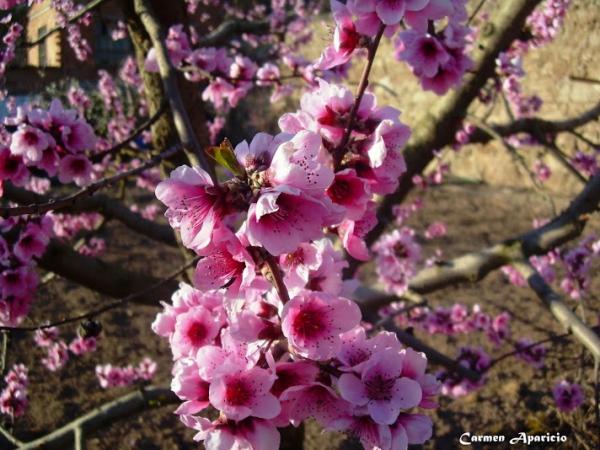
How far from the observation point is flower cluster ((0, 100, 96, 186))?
1658 millimetres

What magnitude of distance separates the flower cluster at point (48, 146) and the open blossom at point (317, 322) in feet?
3.94

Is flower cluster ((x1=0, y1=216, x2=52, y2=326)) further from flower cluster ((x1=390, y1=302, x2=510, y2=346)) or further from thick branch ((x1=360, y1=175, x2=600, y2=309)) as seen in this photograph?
flower cluster ((x1=390, y1=302, x2=510, y2=346))

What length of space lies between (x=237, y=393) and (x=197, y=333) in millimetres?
224

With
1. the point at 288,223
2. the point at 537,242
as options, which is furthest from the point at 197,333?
the point at 537,242

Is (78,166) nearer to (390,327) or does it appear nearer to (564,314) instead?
(390,327)

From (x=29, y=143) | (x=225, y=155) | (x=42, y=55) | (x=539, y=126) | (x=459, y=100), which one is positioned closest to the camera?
(x=225, y=155)

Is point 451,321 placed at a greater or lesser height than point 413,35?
lesser

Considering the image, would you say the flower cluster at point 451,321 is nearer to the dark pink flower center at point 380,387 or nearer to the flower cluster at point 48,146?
the flower cluster at point 48,146

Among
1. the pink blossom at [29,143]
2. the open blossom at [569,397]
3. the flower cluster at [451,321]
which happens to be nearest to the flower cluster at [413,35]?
the pink blossom at [29,143]

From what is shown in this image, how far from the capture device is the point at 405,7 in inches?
40.2

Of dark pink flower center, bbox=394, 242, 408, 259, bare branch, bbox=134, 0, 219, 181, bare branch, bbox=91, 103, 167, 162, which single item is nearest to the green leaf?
bare branch, bbox=134, 0, 219, 181

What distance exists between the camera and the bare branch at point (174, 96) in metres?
1.67

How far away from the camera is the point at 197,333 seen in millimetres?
1038

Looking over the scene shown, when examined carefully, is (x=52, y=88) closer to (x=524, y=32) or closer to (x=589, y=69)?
(x=524, y=32)
